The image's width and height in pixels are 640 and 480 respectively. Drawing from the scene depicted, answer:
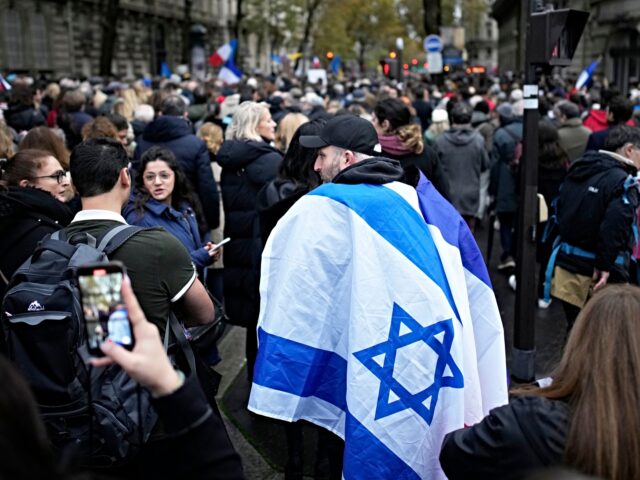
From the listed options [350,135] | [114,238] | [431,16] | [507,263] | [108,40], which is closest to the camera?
[114,238]

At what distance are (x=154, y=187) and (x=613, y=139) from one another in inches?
117

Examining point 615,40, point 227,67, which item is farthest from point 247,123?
point 615,40

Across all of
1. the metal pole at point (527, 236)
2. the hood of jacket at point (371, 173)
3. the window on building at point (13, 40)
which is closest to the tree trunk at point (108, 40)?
the window on building at point (13, 40)

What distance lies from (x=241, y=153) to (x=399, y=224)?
94.6 inches

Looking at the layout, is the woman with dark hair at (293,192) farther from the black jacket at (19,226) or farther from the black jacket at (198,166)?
the black jacket at (198,166)

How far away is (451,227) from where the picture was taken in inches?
125

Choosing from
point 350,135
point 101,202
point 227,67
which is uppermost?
point 227,67

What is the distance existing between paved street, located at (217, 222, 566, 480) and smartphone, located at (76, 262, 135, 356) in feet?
5.28

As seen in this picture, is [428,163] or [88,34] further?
[88,34]

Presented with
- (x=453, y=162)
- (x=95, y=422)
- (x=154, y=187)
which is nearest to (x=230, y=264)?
(x=154, y=187)

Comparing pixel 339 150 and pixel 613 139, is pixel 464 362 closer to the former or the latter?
pixel 339 150

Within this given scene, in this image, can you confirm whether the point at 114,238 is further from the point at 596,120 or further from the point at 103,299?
the point at 596,120

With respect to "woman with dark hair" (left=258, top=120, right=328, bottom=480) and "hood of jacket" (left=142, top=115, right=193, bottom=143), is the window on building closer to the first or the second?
"hood of jacket" (left=142, top=115, right=193, bottom=143)

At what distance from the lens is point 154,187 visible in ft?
15.2
